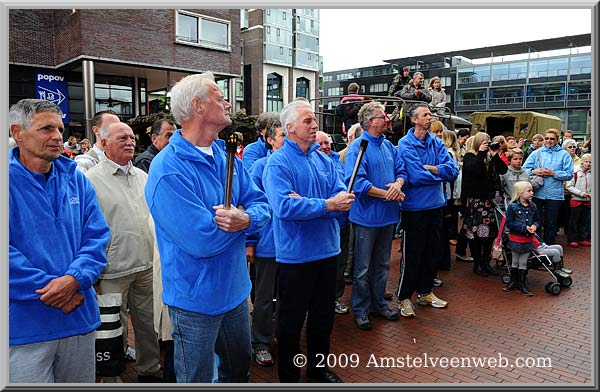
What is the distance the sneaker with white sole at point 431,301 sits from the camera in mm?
5098

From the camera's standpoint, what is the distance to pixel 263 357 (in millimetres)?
3832

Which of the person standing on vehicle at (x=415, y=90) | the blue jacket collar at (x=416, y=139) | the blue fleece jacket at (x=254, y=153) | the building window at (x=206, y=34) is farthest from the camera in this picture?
the building window at (x=206, y=34)

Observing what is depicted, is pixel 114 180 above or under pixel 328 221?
above

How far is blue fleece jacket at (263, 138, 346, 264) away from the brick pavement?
3.59 ft

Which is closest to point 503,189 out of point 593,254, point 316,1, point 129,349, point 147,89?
point 593,254

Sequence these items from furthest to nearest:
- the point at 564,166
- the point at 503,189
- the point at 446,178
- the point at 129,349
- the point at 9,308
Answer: the point at 564,166 < the point at 503,189 < the point at 446,178 < the point at 129,349 < the point at 9,308

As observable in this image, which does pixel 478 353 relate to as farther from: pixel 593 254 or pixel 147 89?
pixel 147 89

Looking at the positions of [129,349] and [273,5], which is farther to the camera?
[129,349]

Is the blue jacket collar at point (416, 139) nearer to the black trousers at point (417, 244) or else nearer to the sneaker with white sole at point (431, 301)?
the black trousers at point (417, 244)

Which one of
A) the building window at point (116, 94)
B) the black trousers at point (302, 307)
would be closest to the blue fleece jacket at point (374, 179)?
the black trousers at point (302, 307)

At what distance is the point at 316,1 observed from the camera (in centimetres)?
273

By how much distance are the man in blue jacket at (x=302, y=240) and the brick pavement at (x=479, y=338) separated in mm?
446

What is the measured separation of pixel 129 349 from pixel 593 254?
154 inches

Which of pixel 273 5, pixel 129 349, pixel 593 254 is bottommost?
pixel 129 349
